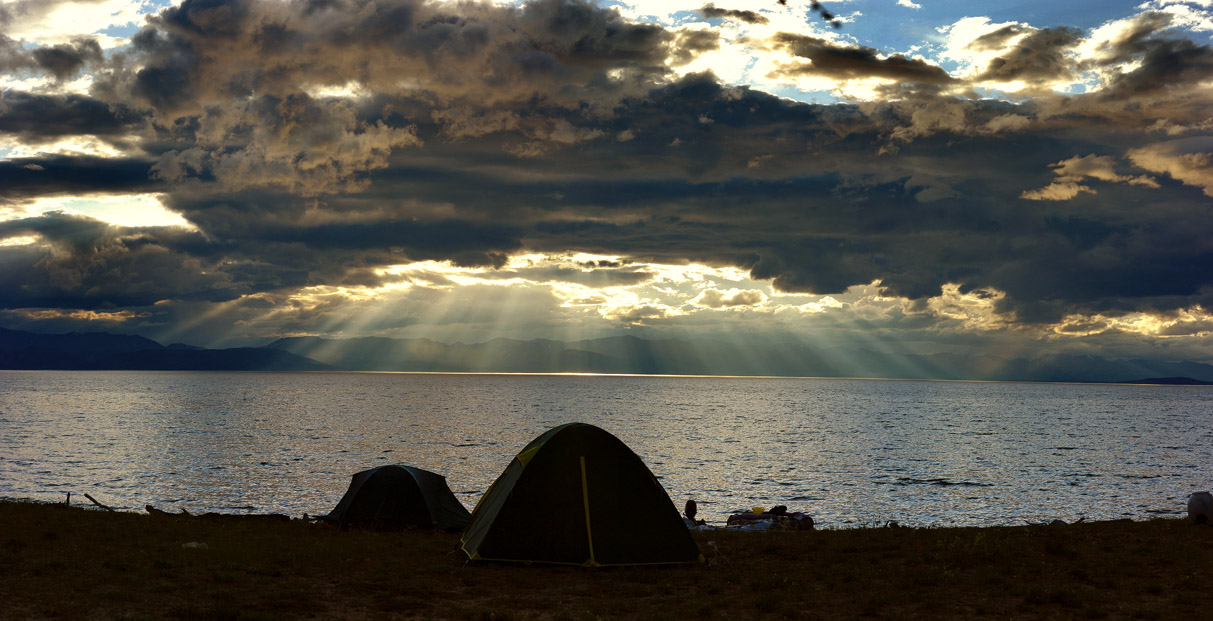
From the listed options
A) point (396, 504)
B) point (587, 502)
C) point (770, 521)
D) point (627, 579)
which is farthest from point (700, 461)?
point (627, 579)

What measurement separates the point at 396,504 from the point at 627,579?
1539 centimetres

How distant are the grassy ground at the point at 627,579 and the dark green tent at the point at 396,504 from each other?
565 centimetres

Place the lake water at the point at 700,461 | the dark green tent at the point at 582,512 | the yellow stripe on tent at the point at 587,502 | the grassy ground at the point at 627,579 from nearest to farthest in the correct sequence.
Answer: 1. the grassy ground at the point at 627,579
2. the yellow stripe on tent at the point at 587,502
3. the dark green tent at the point at 582,512
4. the lake water at the point at 700,461

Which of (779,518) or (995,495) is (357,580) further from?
(995,495)

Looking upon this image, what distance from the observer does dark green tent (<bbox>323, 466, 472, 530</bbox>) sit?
32406 mm

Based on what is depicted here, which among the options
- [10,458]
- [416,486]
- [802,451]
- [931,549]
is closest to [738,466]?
[802,451]

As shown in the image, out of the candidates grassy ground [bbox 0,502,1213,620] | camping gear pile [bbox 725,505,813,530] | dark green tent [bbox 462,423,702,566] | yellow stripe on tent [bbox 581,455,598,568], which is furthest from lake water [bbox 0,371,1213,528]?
yellow stripe on tent [bbox 581,455,598,568]

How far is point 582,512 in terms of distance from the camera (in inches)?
869

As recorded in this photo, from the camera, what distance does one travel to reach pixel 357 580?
66.7ft

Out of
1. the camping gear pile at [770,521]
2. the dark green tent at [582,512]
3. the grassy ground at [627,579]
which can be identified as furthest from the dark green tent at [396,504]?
the camping gear pile at [770,521]

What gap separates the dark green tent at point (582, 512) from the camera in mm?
21875

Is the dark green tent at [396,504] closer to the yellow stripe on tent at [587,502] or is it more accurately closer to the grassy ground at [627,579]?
A: the grassy ground at [627,579]

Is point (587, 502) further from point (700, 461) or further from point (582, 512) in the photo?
point (700, 461)

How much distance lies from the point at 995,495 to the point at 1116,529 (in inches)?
1378
